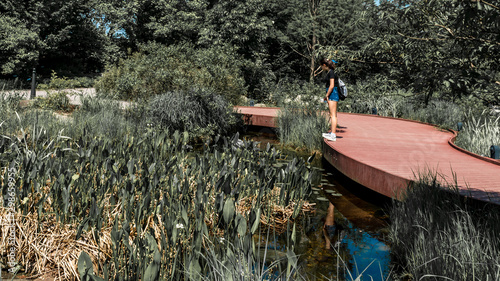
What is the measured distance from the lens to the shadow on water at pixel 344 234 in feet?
12.6

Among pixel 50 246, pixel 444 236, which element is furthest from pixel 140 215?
pixel 444 236

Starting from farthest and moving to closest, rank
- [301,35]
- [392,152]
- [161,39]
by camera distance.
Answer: [161,39]
[301,35]
[392,152]

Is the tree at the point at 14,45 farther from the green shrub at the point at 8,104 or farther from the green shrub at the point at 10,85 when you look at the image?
the green shrub at the point at 8,104

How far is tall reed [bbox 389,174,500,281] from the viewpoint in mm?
2814

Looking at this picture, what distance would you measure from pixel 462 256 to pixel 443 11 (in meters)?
1.66

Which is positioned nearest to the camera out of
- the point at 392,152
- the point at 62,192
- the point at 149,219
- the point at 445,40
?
the point at 445,40

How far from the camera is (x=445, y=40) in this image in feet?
10.4

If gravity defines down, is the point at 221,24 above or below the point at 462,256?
above

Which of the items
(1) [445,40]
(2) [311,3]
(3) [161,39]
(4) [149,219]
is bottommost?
(4) [149,219]

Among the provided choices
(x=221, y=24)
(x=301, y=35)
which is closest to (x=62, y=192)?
(x=221, y=24)

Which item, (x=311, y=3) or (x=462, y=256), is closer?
(x=462, y=256)

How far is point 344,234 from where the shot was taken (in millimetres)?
4703

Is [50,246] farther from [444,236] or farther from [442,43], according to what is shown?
[442,43]

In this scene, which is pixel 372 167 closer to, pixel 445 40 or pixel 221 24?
pixel 445 40
